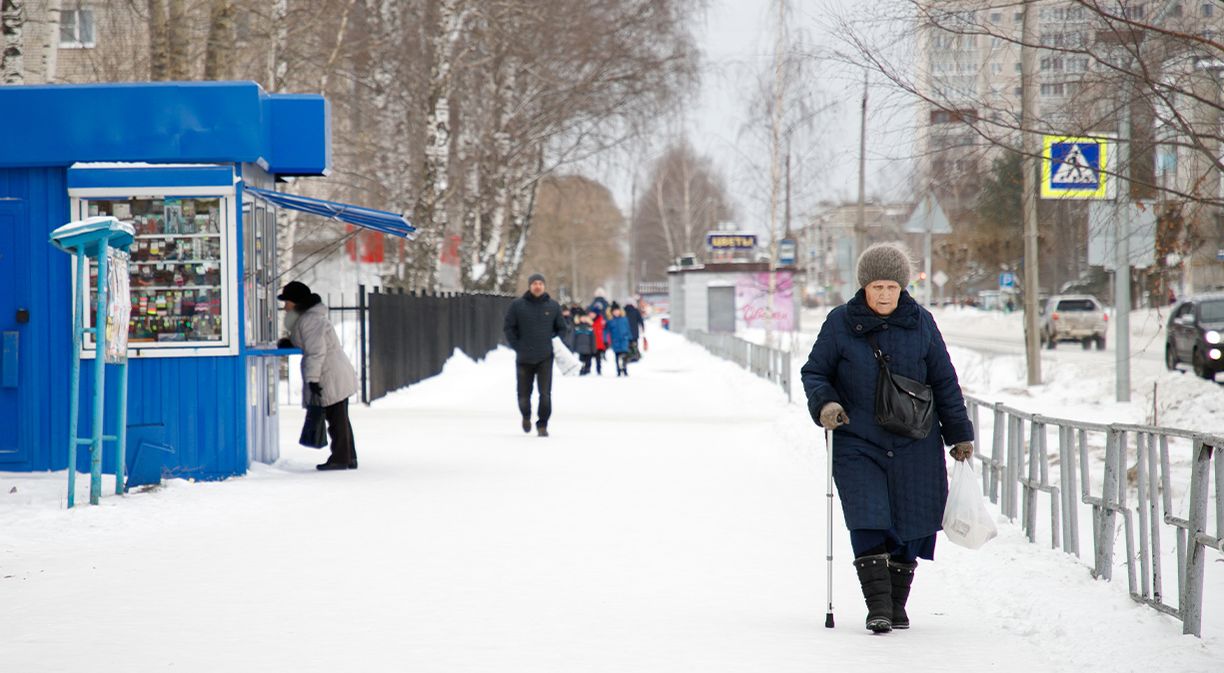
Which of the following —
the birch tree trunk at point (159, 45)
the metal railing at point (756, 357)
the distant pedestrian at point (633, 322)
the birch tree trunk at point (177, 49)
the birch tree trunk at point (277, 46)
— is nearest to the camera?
the birch tree trunk at point (159, 45)

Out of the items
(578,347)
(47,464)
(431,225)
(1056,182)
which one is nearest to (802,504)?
(1056,182)

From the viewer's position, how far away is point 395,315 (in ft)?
81.4

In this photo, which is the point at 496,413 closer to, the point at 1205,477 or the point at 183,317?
the point at 183,317

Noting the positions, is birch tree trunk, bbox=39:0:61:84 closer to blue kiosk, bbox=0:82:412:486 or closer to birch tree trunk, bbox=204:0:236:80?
birch tree trunk, bbox=204:0:236:80

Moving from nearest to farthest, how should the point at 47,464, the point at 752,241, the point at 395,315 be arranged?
1. the point at 47,464
2. the point at 395,315
3. the point at 752,241

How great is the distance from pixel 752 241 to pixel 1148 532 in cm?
4974

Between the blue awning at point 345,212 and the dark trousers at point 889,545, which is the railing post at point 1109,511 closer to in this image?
the dark trousers at point 889,545

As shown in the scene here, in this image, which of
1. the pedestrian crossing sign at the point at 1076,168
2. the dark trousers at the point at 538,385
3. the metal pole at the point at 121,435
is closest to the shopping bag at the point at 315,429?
the metal pole at the point at 121,435

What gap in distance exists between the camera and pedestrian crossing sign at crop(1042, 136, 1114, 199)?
1141cm

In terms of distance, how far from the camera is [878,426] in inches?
268

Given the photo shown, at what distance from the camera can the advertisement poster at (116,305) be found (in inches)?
429

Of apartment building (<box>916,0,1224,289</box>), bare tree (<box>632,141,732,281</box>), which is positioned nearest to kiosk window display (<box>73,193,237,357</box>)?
apartment building (<box>916,0,1224,289</box>)

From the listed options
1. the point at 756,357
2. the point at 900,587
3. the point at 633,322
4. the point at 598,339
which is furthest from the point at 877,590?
the point at 633,322

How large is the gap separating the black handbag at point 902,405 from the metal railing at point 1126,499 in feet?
3.55
